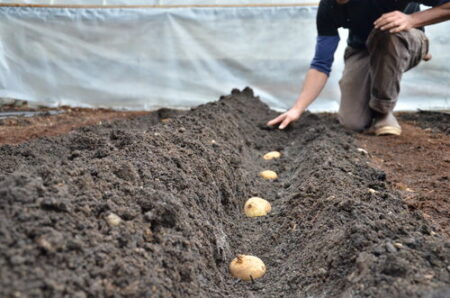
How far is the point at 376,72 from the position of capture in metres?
3.85

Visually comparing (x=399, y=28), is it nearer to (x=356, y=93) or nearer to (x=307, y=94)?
(x=307, y=94)

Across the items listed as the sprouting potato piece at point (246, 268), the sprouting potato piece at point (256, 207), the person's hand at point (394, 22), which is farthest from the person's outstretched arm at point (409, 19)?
the sprouting potato piece at point (246, 268)

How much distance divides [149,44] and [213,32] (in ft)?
2.96

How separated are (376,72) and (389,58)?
0.57ft

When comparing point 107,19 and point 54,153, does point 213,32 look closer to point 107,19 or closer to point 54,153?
point 107,19

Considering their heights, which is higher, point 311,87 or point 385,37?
point 385,37

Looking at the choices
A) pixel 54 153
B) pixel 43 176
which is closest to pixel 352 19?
pixel 54 153

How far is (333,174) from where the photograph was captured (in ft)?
7.50

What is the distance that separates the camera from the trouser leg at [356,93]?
439 centimetres

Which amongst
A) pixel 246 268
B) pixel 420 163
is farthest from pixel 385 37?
pixel 246 268

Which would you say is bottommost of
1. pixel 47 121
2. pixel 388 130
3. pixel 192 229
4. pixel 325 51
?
pixel 47 121

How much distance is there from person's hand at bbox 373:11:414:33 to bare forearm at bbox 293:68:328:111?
0.77m

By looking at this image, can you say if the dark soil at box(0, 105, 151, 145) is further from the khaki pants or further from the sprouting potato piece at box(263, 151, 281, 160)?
the khaki pants

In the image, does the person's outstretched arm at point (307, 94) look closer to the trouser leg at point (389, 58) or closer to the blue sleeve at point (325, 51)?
the blue sleeve at point (325, 51)
